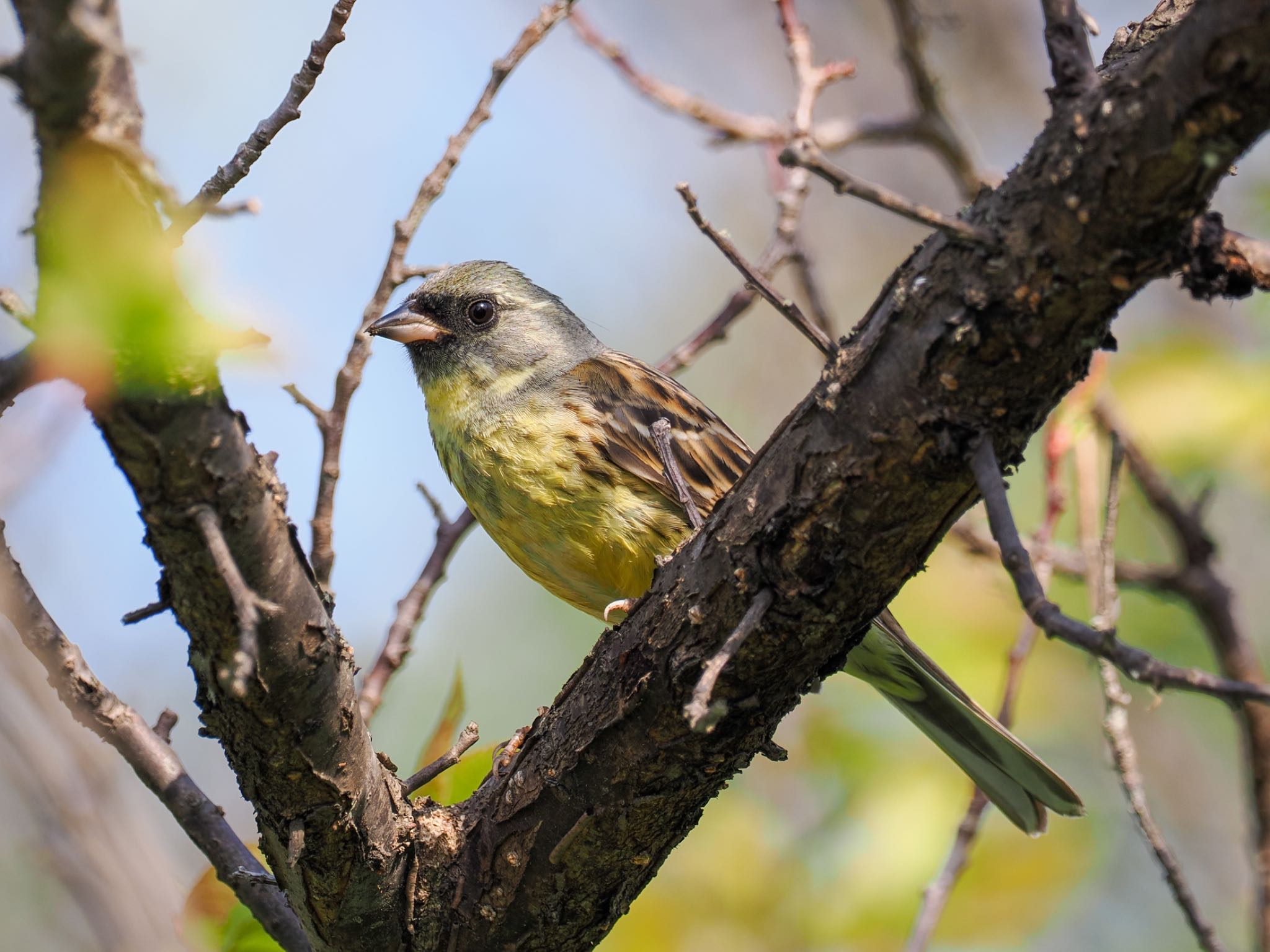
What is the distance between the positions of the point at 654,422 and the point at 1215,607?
2.38 meters

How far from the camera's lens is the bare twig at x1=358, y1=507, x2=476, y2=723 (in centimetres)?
369

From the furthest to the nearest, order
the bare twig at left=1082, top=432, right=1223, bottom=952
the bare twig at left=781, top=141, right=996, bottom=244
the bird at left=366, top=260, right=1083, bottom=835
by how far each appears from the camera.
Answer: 1. the bird at left=366, top=260, right=1083, bottom=835
2. the bare twig at left=1082, top=432, right=1223, bottom=952
3. the bare twig at left=781, top=141, right=996, bottom=244

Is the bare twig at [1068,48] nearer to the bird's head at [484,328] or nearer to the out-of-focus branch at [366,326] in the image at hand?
the out-of-focus branch at [366,326]

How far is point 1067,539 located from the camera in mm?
6781

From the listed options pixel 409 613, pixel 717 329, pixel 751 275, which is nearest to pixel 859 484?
pixel 751 275

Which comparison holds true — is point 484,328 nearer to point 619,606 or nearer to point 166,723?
point 619,606

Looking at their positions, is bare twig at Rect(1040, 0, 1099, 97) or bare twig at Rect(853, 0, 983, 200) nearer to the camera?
bare twig at Rect(1040, 0, 1099, 97)

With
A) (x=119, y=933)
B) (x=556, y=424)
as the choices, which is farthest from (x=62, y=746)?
(x=556, y=424)

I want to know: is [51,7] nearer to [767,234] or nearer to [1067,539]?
[1067,539]

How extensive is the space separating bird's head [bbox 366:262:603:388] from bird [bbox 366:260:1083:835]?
13 millimetres

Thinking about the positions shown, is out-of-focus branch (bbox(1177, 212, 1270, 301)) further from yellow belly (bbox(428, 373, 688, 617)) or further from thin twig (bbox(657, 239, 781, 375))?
thin twig (bbox(657, 239, 781, 375))

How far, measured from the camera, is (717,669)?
1951 mm

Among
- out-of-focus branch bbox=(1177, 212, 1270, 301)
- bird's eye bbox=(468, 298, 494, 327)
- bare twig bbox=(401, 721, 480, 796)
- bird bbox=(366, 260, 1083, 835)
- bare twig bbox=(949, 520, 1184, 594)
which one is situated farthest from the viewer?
bird's eye bbox=(468, 298, 494, 327)

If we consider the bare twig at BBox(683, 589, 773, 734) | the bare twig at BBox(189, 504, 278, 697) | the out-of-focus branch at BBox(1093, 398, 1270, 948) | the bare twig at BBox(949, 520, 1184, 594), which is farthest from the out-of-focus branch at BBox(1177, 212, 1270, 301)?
the bare twig at BBox(949, 520, 1184, 594)
